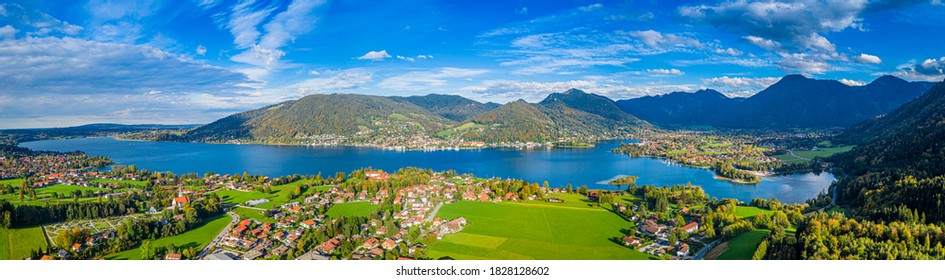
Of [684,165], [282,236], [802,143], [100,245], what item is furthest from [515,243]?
[802,143]

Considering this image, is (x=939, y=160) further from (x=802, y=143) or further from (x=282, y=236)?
(x=802, y=143)

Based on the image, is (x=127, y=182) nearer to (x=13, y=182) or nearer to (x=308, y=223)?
(x=13, y=182)

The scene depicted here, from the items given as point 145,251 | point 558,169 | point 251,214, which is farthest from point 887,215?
point 558,169

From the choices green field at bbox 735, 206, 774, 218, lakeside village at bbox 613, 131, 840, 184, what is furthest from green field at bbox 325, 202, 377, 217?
lakeside village at bbox 613, 131, 840, 184

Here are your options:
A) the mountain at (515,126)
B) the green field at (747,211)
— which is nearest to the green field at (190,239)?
the green field at (747,211)

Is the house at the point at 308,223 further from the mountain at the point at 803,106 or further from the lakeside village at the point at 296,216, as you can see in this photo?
the mountain at the point at 803,106

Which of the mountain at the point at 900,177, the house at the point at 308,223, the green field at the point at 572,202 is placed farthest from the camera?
the green field at the point at 572,202

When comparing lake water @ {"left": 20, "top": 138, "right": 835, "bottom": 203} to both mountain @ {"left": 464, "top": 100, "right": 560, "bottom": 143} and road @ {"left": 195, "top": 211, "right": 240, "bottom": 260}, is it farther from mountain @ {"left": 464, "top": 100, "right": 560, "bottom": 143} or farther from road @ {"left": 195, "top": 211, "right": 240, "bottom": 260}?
mountain @ {"left": 464, "top": 100, "right": 560, "bottom": 143}

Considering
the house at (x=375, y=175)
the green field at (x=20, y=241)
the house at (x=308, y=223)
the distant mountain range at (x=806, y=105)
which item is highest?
the distant mountain range at (x=806, y=105)
